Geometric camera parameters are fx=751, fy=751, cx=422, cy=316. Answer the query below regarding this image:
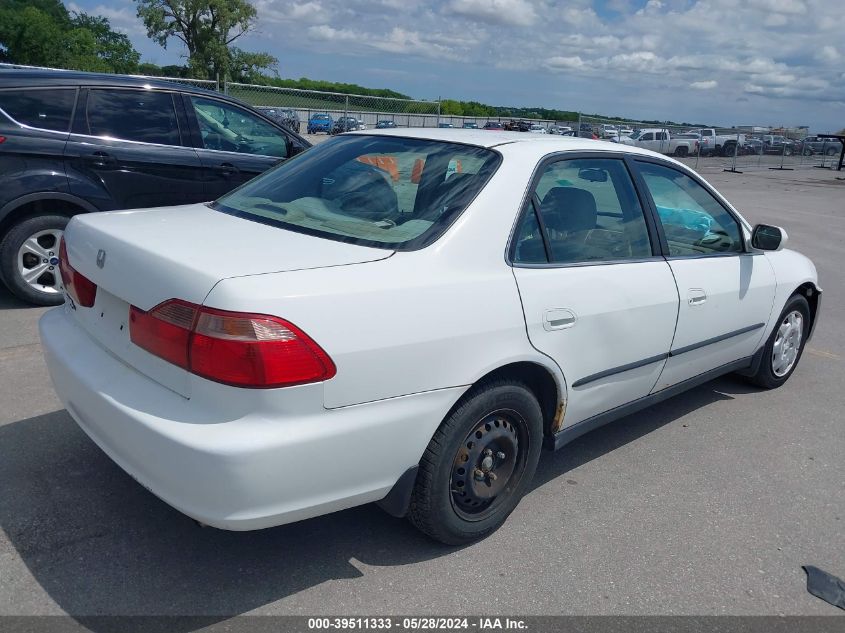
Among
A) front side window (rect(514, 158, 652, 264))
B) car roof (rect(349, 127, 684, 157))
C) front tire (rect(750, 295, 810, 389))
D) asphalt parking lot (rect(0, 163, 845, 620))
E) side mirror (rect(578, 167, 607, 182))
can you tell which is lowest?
asphalt parking lot (rect(0, 163, 845, 620))

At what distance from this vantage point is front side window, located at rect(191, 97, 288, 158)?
22.0 ft

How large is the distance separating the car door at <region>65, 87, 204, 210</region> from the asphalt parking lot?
7.29ft

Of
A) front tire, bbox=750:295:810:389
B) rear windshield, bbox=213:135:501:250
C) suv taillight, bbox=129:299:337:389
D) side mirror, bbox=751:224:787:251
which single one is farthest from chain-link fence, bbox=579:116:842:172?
suv taillight, bbox=129:299:337:389

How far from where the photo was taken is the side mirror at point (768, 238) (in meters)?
4.40

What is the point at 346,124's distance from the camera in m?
18.7

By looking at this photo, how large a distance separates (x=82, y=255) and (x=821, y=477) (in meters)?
3.76

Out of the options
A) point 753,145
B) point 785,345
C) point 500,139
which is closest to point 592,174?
point 500,139

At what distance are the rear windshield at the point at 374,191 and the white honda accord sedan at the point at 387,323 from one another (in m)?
0.01

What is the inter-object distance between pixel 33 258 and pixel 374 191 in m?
→ 3.88

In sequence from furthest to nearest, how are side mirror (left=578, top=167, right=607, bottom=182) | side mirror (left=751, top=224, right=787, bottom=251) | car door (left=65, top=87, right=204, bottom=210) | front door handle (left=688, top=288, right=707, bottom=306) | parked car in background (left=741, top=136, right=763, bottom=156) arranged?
parked car in background (left=741, top=136, right=763, bottom=156)
car door (left=65, top=87, right=204, bottom=210)
side mirror (left=751, top=224, right=787, bottom=251)
front door handle (left=688, top=288, right=707, bottom=306)
side mirror (left=578, top=167, right=607, bottom=182)

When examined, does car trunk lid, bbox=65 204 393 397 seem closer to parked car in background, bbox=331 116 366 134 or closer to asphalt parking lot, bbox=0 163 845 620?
asphalt parking lot, bbox=0 163 845 620

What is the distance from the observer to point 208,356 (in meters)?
2.36

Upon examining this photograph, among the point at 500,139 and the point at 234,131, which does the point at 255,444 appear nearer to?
the point at 500,139

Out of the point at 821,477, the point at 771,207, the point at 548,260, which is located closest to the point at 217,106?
the point at 548,260
